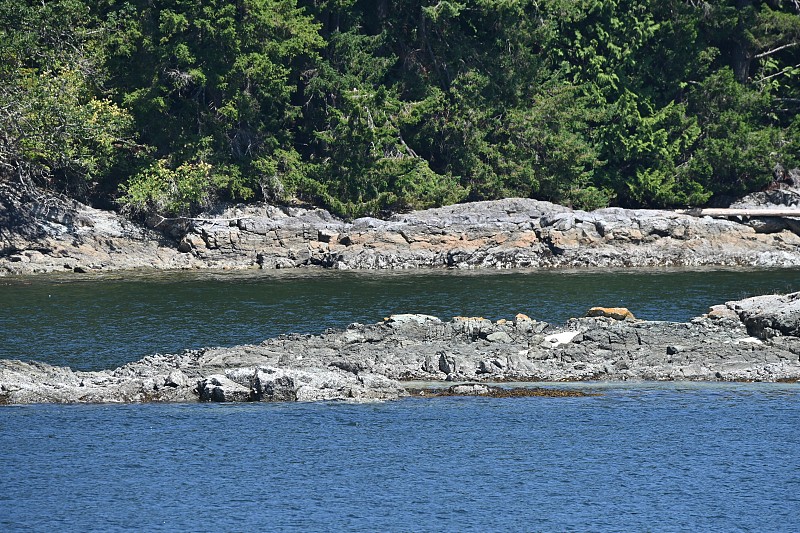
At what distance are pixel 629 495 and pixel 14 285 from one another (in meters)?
30.1

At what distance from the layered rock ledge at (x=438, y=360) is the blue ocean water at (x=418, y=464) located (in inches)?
36.2

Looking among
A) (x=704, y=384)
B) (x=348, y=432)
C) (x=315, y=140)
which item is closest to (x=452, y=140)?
(x=315, y=140)

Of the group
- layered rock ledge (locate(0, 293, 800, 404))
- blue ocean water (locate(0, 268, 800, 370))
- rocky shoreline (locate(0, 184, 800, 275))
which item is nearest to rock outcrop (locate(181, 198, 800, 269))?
rocky shoreline (locate(0, 184, 800, 275))

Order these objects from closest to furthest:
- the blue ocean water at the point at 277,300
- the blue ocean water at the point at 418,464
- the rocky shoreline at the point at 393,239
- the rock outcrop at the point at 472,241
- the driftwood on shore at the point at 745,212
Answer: the blue ocean water at the point at 418,464 → the blue ocean water at the point at 277,300 → the rocky shoreline at the point at 393,239 → the rock outcrop at the point at 472,241 → the driftwood on shore at the point at 745,212

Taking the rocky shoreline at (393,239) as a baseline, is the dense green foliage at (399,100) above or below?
above

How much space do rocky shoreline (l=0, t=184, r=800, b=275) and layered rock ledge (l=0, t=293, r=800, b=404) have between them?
17.5 meters

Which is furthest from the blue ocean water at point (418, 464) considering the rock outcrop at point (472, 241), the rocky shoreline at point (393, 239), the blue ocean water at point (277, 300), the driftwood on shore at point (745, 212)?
the driftwood on shore at point (745, 212)

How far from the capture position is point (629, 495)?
79.7ft

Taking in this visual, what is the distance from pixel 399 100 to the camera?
59500mm

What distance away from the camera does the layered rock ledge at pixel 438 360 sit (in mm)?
30266

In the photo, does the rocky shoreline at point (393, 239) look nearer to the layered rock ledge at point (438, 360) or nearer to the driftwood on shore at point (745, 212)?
the driftwood on shore at point (745, 212)

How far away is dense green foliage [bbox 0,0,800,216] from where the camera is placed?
5475 cm

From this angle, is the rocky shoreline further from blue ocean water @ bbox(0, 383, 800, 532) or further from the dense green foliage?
blue ocean water @ bbox(0, 383, 800, 532)

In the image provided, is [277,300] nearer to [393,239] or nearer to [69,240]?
[393,239]
